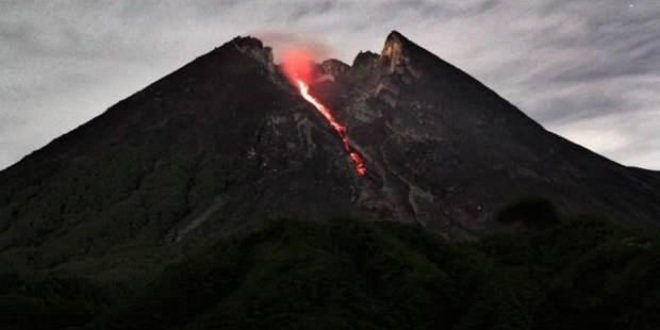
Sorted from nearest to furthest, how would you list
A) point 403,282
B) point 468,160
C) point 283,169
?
1. point 403,282
2. point 283,169
3. point 468,160

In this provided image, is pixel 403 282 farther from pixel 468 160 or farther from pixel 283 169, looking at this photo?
pixel 468 160

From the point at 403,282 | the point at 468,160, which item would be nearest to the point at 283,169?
the point at 468,160

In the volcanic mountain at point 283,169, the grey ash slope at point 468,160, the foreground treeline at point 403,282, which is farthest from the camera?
the grey ash slope at point 468,160

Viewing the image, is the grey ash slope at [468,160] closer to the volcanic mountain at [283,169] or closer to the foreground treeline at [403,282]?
the volcanic mountain at [283,169]

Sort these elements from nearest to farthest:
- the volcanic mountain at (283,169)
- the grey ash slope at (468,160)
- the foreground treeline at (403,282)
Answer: the foreground treeline at (403,282)
the volcanic mountain at (283,169)
the grey ash slope at (468,160)

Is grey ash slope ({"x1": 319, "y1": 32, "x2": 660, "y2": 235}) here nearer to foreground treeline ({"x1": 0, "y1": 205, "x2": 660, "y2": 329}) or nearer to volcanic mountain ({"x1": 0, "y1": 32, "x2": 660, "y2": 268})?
volcanic mountain ({"x1": 0, "y1": 32, "x2": 660, "y2": 268})

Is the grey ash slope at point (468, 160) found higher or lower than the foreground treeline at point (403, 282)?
higher

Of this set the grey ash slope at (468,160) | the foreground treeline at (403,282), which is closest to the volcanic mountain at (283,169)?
the grey ash slope at (468,160)
